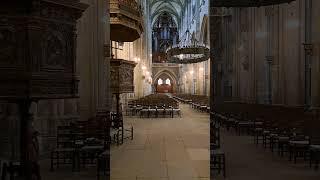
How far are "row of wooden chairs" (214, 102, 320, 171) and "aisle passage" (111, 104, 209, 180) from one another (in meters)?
1.57

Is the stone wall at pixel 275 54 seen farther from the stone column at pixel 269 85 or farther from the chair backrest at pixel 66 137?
the chair backrest at pixel 66 137

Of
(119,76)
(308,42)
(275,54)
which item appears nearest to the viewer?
(119,76)

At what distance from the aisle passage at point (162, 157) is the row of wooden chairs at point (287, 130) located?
1.57 metres

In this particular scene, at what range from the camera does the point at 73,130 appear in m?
8.59

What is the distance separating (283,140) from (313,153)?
3.75 feet

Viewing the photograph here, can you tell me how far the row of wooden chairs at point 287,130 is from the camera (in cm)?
851

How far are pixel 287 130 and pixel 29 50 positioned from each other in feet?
23.4

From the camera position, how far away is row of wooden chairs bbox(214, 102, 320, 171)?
8.51 metres

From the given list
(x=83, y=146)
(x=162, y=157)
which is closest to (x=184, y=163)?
(x=162, y=157)

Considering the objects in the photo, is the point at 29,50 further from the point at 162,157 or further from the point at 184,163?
the point at 162,157

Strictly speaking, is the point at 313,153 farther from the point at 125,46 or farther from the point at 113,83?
the point at 125,46

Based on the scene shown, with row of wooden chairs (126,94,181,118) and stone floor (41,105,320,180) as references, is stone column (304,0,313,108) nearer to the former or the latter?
stone floor (41,105,320,180)

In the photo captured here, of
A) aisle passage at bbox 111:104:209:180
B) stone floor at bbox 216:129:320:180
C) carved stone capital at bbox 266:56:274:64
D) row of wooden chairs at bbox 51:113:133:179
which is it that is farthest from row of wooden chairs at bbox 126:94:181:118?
row of wooden chairs at bbox 51:113:133:179

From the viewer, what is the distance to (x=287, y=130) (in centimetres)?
977
